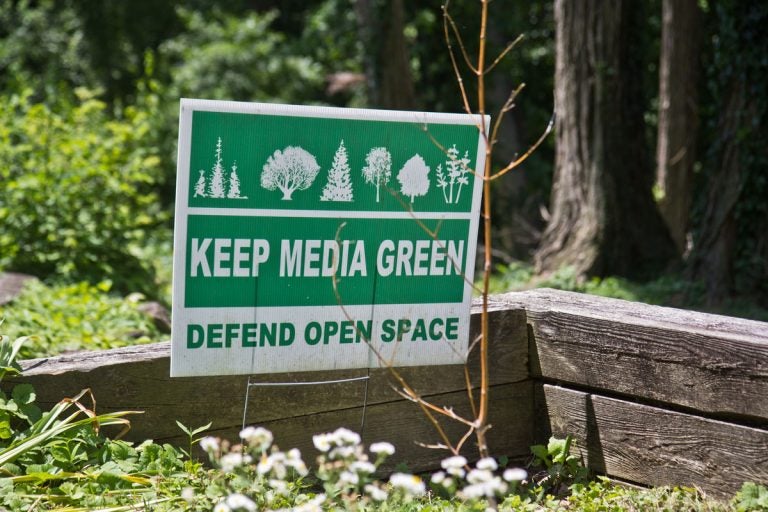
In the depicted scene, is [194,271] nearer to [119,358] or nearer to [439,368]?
[119,358]

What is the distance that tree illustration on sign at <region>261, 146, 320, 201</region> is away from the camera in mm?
3129

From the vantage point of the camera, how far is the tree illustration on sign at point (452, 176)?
3.36 m

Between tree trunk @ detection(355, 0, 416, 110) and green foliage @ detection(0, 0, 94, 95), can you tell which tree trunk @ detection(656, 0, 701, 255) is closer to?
tree trunk @ detection(355, 0, 416, 110)

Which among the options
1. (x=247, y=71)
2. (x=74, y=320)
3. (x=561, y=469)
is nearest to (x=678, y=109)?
(x=247, y=71)

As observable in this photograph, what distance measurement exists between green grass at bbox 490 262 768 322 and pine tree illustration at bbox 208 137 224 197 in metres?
5.33

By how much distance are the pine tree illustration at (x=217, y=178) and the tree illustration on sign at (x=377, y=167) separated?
510mm

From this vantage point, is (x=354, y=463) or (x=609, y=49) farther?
(x=609, y=49)

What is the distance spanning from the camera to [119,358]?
3.31m

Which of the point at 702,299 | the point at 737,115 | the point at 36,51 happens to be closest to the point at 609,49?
the point at 737,115

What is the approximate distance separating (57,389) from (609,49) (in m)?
6.98

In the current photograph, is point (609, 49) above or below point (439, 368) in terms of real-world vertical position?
above

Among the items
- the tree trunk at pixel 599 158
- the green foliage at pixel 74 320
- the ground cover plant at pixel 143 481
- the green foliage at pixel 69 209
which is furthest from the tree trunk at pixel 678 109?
the ground cover plant at pixel 143 481

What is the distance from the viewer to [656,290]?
8.10m

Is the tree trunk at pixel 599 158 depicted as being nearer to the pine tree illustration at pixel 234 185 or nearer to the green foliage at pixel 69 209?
the green foliage at pixel 69 209
